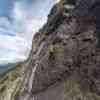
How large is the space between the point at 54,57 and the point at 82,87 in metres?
4.88

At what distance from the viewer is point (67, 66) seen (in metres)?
23.6

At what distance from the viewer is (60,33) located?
26375 millimetres

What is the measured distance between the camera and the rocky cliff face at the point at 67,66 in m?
22.0

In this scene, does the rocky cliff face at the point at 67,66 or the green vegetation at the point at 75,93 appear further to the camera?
the rocky cliff face at the point at 67,66

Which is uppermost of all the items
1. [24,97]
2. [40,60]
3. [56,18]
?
[56,18]

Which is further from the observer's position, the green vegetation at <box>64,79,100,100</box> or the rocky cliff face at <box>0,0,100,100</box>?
the rocky cliff face at <box>0,0,100,100</box>

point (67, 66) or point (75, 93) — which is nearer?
point (75, 93)

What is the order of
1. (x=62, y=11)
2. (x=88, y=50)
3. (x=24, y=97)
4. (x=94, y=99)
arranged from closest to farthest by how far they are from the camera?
(x=94, y=99)
(x=88, y=50)
(x=24, y=97)
(x=62, y=11)

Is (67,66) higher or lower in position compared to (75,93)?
higher

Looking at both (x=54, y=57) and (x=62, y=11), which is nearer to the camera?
(x=54, y=57)

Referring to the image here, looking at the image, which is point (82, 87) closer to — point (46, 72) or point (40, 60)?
point (46, 72)

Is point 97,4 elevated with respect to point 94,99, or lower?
elevated

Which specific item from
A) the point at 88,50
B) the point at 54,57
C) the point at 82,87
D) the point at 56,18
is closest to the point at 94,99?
the point at 82,87

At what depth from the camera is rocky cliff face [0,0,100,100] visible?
22000 millimetres
